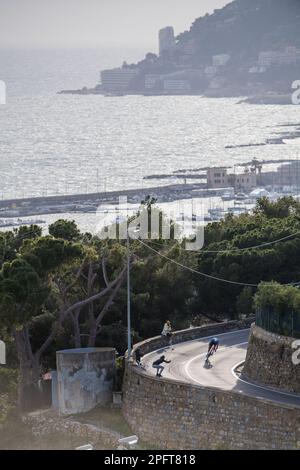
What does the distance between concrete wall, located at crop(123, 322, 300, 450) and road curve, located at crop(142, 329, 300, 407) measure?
0.46m

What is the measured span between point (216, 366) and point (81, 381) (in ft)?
8.73

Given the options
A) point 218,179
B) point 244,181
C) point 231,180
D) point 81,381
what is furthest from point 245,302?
point 218,179

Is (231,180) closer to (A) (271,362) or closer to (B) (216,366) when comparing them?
(B) (216,366)

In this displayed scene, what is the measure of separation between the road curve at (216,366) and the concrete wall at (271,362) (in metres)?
0.23

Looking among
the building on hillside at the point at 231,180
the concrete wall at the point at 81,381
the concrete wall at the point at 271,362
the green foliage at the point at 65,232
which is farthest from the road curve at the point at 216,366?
the building on hillside at the point at 231,180

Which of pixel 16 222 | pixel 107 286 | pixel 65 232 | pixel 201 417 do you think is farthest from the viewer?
pixel 16 222

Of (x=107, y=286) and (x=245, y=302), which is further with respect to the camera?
(x=245, y=302)

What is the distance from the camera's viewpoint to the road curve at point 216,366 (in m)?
26.5

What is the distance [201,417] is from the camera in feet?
83.8

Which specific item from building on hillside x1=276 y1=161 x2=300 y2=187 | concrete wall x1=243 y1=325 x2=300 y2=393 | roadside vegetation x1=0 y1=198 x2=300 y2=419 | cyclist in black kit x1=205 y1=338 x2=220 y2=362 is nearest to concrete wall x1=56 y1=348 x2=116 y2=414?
roadside vegetation x1=0 y1=198 x2=300 y2=419

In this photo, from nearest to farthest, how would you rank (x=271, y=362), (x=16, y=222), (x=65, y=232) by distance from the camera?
(x=271, y=362), (x=65, y=232), (x=16, y=222)

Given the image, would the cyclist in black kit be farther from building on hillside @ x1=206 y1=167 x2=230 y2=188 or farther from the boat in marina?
building on hillside @ x1=206 y1=167 x2=230 y2=188

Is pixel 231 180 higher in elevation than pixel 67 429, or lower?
lower
